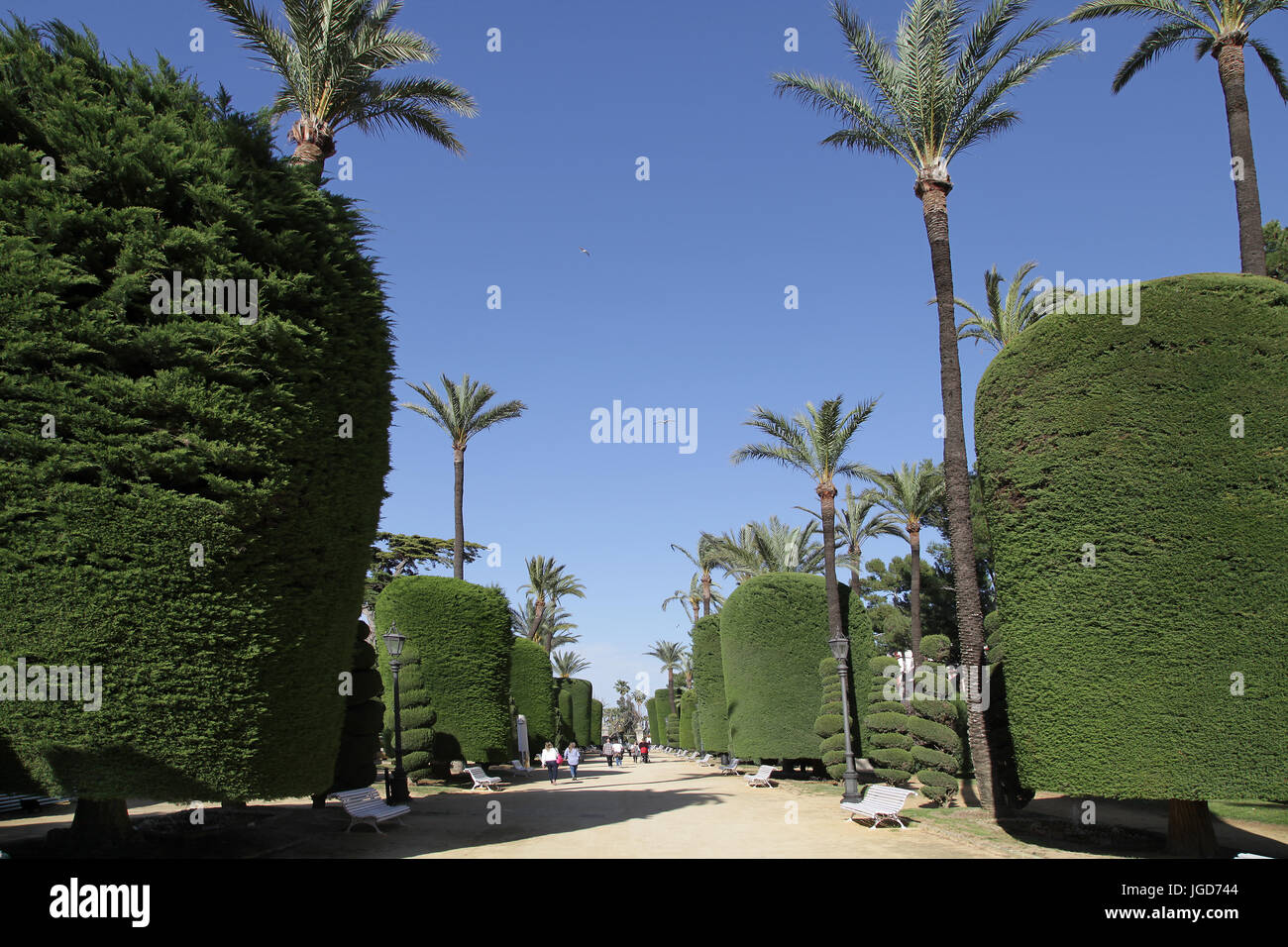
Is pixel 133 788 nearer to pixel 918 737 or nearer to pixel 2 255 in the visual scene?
pixel 2 255

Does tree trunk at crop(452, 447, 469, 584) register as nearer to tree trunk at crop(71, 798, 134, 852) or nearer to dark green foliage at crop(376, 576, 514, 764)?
dark green foliage at crop(376, 576, 514, 764)

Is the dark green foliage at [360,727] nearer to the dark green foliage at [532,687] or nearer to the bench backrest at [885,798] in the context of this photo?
the bench backrest at [885,798]

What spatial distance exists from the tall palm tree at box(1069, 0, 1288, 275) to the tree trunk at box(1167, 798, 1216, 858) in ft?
28.5

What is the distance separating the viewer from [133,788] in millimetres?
9094

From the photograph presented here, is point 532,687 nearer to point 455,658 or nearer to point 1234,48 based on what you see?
point 455,658

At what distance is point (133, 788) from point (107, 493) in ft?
11.1

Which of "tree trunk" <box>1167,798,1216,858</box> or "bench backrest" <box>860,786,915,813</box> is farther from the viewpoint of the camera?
"bench backrest" <box>860,786,915,813</box>

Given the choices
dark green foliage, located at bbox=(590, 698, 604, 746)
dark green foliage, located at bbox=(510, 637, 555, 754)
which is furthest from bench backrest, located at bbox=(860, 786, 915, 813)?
dark green foliage, located at bbox=(590, 698, 604, 746)

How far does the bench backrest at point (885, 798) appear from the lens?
1353 cm

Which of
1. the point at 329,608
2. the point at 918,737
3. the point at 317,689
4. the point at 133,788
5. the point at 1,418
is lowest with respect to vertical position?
the point at 918,737

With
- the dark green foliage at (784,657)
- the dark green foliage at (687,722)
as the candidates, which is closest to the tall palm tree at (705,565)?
the dark green foliage at (687,722)

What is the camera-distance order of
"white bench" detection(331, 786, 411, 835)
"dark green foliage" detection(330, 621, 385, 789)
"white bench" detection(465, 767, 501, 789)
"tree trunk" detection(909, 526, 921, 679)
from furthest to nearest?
1. "tree trunk" detection(909, 526, 921, 679)
2. "white bench" detection(465, 767, 501, 789)
3. "dark green foliage" detection(330, 621, 385, 789)
4. "white bench" detection(331, 786, 411, 835)

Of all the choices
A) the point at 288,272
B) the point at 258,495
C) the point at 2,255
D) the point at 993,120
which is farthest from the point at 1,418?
the point at 993,120

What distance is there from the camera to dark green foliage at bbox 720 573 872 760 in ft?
77.8
